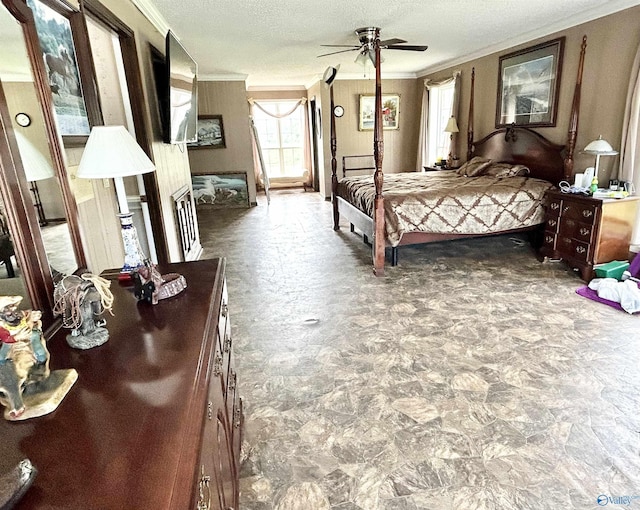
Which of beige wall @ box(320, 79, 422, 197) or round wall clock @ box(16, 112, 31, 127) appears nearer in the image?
round wall clock @ box(16, 112, 31, 127)

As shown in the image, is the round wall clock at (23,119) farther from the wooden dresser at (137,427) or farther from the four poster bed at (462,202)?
the four poster bed at (462,202)

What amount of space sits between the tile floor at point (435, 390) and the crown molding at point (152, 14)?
2390 mm

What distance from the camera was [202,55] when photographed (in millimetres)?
5383

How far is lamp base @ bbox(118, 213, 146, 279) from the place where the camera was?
149cm

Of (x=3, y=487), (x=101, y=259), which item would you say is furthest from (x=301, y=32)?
(x=3, y=487)

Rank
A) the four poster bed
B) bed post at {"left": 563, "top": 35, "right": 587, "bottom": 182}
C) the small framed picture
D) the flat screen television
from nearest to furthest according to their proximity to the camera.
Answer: the flat screen television → bed post at {"left": 563, "top": 35, "right": 587, "bottom": 182} → the four poster bed → the small framed picture

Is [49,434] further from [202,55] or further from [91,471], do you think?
[202,55]

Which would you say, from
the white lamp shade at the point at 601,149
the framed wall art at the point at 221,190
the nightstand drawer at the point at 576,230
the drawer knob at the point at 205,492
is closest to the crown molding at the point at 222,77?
the framed wall art at the point at 221,190

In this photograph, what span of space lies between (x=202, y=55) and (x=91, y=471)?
5763mm

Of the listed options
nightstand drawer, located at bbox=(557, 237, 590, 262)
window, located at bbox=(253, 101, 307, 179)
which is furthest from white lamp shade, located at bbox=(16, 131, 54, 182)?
window, located at bbox=(253, 101, 307, 179)

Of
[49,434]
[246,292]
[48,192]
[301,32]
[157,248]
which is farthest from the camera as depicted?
[301,32]

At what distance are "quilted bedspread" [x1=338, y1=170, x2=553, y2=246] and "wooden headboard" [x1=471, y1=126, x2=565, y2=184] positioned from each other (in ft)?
0.77

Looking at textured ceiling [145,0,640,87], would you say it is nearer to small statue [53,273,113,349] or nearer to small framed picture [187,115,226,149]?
small framed picture [187,115,226,149]

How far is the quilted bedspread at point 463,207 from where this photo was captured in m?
3.99
